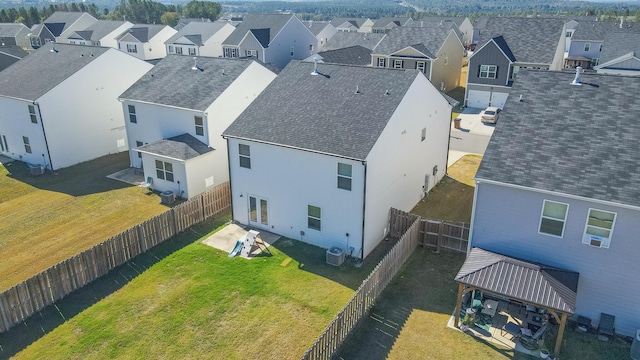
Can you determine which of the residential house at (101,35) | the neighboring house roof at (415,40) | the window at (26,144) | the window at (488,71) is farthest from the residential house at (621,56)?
the residential house at (101,35)

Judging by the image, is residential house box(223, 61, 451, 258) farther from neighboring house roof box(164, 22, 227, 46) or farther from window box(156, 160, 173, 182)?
neighboring house roof box(164, 22, 227, 46)

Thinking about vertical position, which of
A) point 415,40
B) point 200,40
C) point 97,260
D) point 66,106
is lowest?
point 97,260

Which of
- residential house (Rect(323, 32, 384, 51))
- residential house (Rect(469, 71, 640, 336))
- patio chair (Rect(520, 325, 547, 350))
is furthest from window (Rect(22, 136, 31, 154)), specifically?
residential house (Rect(323, 32, 384, 51))

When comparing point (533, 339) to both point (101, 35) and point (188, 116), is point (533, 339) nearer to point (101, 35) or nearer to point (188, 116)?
point (188, 116)

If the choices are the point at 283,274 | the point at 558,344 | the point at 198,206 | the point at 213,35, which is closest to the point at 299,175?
the point at 283,274

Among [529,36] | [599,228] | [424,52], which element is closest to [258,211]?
[599,228]

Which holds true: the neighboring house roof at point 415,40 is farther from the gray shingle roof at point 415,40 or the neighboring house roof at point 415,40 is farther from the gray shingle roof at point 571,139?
the gray shingle roof at point 571,139
